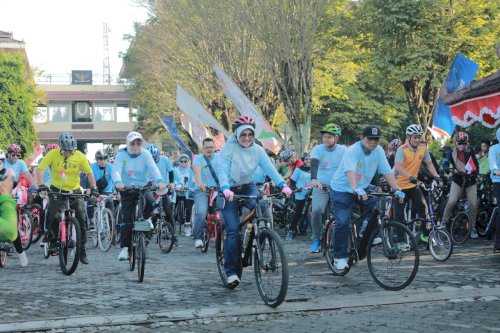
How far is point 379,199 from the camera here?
29.2ft

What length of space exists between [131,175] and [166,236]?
3.16 metres

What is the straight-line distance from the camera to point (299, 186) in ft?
54.0

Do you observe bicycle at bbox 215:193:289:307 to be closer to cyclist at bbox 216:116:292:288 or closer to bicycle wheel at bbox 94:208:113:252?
cyclist at bbox 216:116:292:288

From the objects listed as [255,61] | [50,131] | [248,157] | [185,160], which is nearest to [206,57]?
[255,61]

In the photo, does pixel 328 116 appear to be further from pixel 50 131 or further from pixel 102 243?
pixel 50 131

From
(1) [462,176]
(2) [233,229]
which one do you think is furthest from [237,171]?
(1) [462,176]

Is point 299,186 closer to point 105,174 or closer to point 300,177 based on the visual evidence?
point 300,177

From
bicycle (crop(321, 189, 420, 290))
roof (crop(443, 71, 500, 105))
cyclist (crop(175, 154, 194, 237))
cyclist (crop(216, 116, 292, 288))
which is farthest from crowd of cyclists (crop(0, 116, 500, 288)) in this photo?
roof (crop(443, 71, 500, 105))

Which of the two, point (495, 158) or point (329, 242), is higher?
point (495, 158)

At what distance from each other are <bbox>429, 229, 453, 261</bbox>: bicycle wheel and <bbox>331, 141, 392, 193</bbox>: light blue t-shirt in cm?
206

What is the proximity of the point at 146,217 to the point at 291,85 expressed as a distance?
18.0 metres

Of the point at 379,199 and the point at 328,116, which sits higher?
the point at 328,116

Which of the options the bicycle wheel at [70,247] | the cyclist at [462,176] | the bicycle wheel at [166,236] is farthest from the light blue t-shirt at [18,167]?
the cyclist at [462,176]

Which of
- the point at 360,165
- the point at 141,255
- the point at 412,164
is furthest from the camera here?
the point at 412,164
